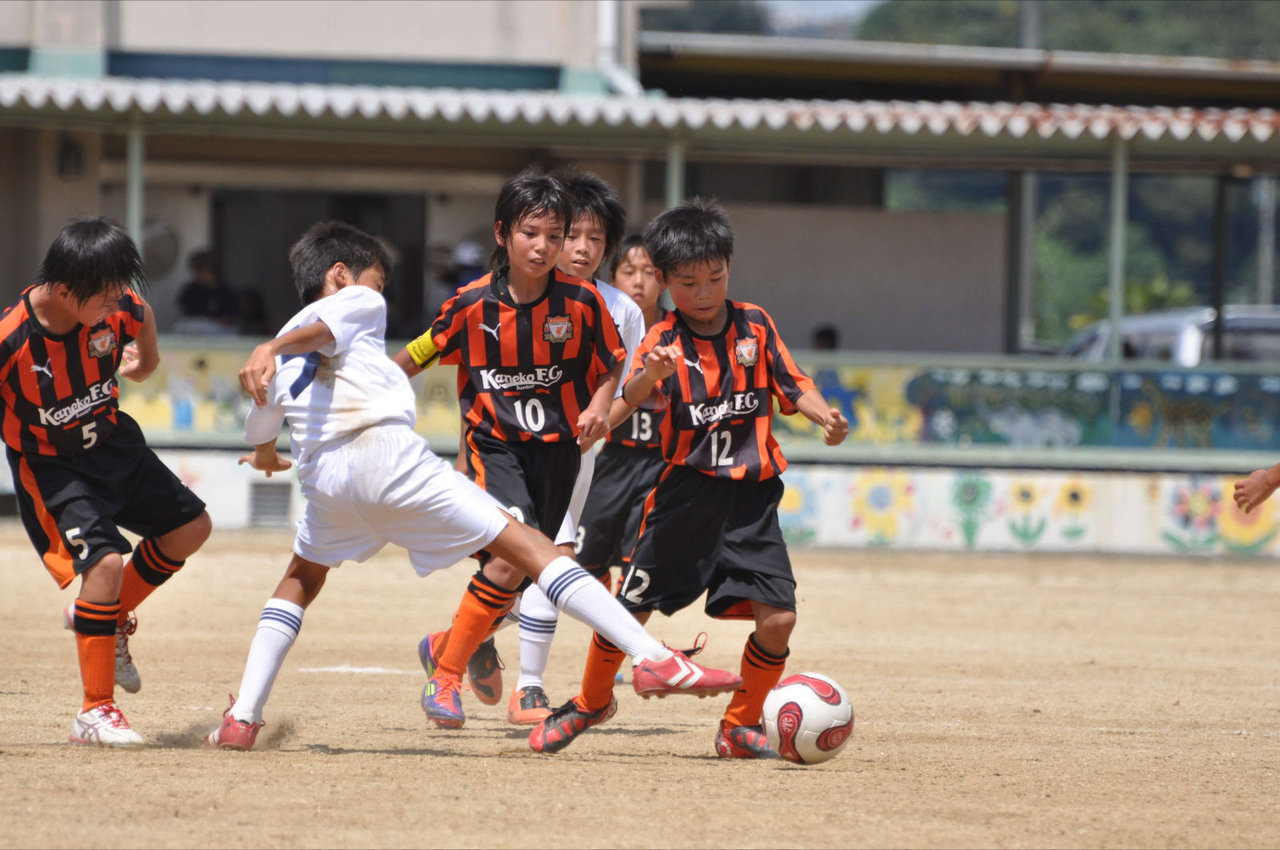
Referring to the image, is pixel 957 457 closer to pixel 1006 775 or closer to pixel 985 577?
pixel 985 577

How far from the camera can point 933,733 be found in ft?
18.6

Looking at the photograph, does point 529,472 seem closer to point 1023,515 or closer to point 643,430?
point 643,430

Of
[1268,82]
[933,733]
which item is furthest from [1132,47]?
[933,733]

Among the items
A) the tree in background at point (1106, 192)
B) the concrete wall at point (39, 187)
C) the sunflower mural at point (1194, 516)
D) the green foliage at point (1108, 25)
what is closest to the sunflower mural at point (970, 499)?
the sunflower mural at point (1194, 516)

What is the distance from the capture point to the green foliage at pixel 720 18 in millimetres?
63750

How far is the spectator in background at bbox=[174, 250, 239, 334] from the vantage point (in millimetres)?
13344

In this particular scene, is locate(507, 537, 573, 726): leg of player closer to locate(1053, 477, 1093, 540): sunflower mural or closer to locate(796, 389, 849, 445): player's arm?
locate(796, 389, 849, 445): player's arm

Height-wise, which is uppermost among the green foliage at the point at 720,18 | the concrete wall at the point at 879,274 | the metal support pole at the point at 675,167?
the green foliage at the point at 720,18

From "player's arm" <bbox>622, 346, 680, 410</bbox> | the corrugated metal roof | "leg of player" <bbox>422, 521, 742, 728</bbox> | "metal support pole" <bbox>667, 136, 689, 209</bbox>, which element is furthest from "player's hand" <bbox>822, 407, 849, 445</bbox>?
"metal support pole" <bbox>667, 136, 689, 209</bbox>

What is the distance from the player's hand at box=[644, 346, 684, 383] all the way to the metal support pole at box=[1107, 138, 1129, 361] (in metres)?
9.03

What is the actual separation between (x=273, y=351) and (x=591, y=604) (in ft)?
3.91

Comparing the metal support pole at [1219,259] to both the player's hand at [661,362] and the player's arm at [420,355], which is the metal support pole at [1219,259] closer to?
the player's arm at [420,355]

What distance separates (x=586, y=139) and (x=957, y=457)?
406cm

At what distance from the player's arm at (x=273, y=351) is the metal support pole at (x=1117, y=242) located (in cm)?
959
